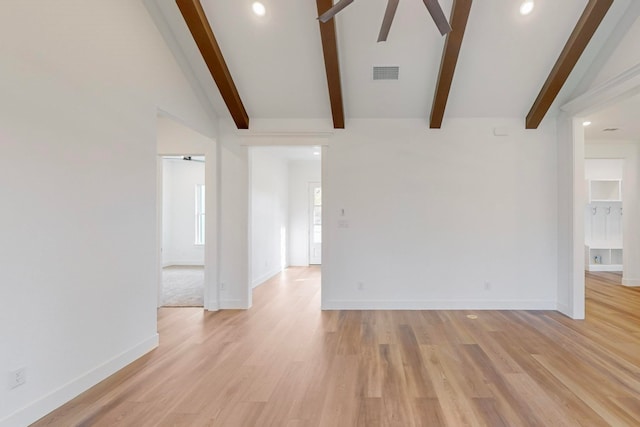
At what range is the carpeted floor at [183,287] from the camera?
490cm

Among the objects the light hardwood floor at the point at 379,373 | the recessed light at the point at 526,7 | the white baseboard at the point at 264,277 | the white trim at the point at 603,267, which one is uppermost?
the recessed light at the point at 526,7

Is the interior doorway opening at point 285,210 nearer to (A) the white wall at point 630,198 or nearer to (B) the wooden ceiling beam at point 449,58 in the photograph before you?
(B) the wooden ceiling beam at point 449,58

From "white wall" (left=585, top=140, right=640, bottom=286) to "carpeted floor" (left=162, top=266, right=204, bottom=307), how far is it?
756 cm

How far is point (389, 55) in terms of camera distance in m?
3.57

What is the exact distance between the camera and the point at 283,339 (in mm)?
3338

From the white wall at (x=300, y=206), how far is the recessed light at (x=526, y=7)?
5.57 metres

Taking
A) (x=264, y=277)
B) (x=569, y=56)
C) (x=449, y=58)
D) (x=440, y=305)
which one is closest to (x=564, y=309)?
(x=440, y=305)

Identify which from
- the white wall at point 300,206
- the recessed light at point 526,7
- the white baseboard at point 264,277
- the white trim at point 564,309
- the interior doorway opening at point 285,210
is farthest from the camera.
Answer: the white wall at point 300,206

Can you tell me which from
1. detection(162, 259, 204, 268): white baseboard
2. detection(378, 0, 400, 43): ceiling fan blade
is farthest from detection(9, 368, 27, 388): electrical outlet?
detection(162, 259, 204, 268): white baseboard

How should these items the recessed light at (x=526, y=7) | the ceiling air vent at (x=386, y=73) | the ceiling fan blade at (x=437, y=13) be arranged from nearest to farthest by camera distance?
the ceiling fan blade at (x=437, y=13) → the recessed light at (x=526, y=7) → the ceiling air vent at (x=386, y=73)

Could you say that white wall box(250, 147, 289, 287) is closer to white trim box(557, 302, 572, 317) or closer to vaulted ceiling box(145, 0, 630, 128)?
vaulted ceiling box(145, 0, 630, 128)

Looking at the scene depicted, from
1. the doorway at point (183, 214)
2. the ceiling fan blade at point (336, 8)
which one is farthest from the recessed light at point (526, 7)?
the doorway at point (183, 214)

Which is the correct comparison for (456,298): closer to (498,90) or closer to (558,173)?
(558,173)

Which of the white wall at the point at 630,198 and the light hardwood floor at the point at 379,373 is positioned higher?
the white wall at the point at 630,198
